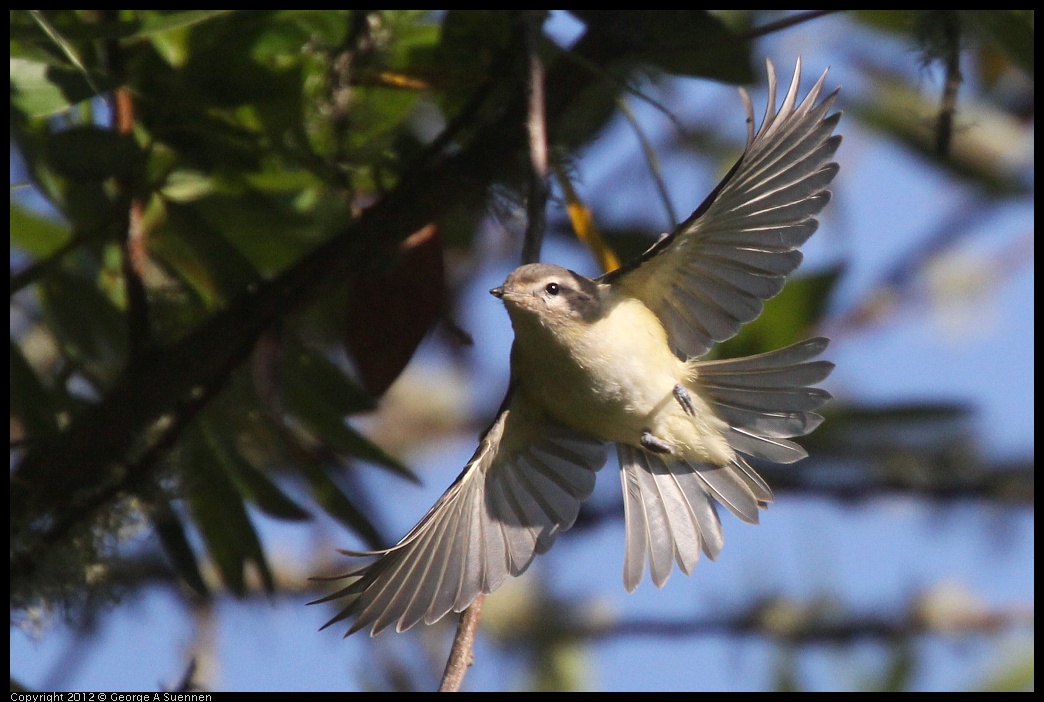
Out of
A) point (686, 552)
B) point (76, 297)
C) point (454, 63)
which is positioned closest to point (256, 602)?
point (76, 297)

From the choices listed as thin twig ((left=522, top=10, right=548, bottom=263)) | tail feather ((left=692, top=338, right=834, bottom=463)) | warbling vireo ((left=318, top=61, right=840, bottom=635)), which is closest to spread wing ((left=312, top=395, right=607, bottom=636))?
warbling vireo ((left=318, top=61, right=840, bottom=635))

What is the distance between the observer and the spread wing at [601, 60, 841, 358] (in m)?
1.65

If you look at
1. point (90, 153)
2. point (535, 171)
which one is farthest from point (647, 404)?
point (90, 153)

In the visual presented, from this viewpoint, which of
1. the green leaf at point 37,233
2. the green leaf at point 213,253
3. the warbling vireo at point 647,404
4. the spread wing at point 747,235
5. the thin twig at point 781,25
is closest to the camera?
the spread wing at point 747,235

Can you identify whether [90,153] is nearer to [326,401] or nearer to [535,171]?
[326,401]

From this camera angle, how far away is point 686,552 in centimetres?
209

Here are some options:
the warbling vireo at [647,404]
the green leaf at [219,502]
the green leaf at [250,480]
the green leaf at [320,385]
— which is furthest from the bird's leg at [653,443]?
the green leaf at [219,502]

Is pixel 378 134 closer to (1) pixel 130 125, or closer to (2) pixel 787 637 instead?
(1) pixel 130 125

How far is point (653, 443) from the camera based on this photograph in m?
2.13

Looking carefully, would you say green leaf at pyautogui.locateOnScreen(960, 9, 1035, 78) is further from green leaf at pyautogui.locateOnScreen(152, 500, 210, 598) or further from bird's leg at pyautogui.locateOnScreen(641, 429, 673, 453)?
green leaf at pyautogui.locateOnScreen(152, 500, 210, 598)

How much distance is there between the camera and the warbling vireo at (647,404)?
5.78ft

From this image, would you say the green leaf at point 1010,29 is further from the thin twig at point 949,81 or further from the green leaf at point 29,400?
the green leaf at point 29,400

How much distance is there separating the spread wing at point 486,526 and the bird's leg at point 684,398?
0.18 m

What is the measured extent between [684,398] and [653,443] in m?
0.11
